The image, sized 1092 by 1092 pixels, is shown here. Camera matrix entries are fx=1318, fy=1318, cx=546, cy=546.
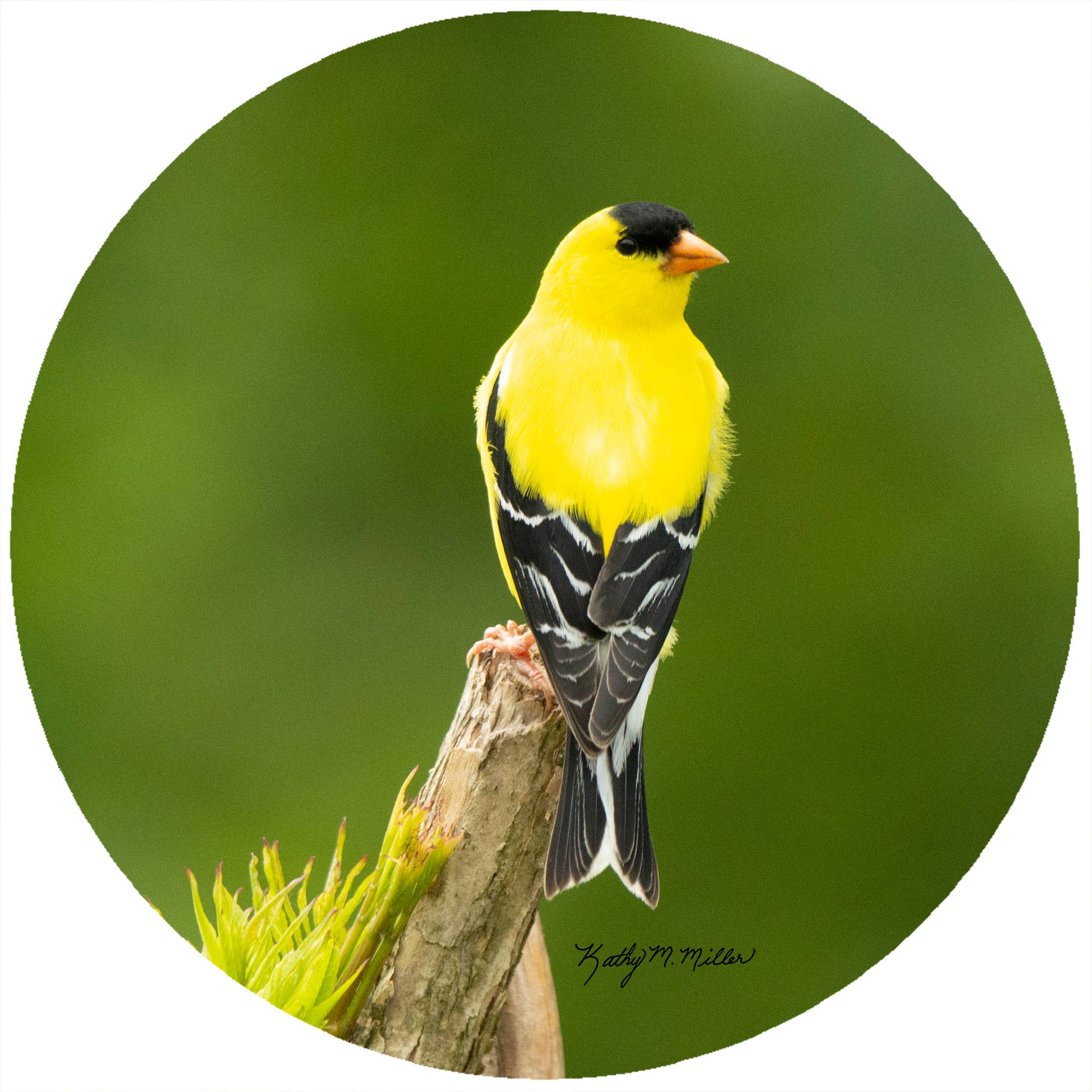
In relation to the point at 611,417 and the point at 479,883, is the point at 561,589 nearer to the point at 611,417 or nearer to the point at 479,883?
the point at 611,417

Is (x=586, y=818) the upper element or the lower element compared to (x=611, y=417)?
lower

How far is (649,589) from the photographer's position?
1860 millimetres

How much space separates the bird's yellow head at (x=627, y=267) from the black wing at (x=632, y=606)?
1.16 feet


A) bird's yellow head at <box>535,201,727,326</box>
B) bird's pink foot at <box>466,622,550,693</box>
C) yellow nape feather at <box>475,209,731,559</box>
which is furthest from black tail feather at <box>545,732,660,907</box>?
bird's yellow head at <box>535,201,727,326</box>

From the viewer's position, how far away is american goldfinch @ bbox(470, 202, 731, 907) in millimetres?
1831

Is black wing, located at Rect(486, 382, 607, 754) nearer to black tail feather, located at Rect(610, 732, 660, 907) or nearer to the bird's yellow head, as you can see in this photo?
black tail feather, located at Rect(610, 732, 660, 907)

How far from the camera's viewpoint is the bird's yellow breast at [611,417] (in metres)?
1.90

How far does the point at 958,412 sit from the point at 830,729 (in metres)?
0.52

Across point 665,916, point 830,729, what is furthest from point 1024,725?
point 665,916

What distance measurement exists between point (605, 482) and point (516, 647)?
0.28 m

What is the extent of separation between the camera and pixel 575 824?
186 cm

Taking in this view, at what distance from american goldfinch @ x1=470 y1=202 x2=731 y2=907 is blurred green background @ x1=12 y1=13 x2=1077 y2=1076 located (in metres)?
0.06

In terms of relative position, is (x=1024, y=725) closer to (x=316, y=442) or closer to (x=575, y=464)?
(x=575, y=464)
